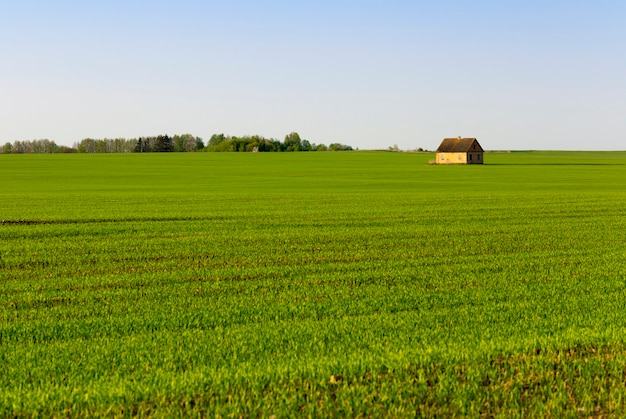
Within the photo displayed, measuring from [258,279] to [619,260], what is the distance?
954 cm

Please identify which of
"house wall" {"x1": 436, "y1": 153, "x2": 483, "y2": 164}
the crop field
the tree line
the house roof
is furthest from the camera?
the tree line

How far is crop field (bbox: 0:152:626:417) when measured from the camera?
806 centimetres

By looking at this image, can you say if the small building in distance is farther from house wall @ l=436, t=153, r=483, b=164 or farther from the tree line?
the tree line

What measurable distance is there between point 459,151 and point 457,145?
164cm

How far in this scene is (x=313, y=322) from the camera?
11.4m

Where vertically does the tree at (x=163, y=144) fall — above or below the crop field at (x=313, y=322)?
above

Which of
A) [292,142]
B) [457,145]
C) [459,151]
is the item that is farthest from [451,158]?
[292,142]

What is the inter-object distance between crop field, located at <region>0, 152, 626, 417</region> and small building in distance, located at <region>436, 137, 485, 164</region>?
3410 inches

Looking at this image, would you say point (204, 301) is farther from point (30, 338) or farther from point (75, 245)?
point (75, 245)

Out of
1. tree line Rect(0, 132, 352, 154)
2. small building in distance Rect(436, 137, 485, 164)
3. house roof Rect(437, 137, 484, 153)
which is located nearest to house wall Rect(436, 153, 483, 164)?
small building in distance Rect(436, 137, 485, 164)

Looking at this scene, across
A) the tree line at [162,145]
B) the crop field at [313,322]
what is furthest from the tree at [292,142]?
the crop field at [313,322]

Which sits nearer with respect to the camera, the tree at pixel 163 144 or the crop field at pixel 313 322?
the crop field at pixel 313 322

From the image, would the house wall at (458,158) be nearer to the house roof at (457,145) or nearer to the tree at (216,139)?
the house roof at (457,145)

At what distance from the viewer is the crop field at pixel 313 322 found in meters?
8.06
